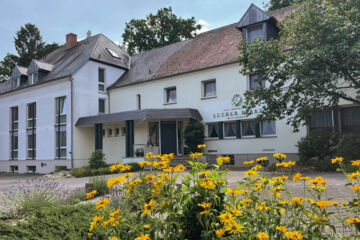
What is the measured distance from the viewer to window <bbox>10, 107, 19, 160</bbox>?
1034 inches

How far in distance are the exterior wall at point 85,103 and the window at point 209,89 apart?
28.6 feet

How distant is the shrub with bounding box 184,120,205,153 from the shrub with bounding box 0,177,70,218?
1223cm

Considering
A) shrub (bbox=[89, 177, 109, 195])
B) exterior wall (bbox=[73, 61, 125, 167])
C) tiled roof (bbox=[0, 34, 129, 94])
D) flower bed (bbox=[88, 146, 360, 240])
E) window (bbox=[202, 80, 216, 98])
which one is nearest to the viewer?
flower bed (bbox=[88, 146, 360, 240])

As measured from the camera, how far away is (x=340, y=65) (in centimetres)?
1088

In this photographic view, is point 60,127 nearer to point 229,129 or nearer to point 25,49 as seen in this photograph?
point 229,129

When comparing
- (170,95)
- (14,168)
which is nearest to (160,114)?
(170,95)

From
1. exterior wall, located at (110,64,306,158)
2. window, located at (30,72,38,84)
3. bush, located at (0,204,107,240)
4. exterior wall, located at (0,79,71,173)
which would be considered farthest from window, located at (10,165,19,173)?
bush, located at (0,204,107,240)

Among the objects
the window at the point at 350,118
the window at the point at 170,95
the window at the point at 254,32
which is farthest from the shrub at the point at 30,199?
the window at the point at 254,32

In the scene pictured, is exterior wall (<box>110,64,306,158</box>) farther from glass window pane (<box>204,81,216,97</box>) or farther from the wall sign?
glass window pane (<box>204,81,216,97</box>)

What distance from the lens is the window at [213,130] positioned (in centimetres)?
1902

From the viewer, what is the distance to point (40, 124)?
24047 millimetres

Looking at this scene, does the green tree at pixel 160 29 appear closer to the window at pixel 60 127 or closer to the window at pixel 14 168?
the window at pixel 60 127

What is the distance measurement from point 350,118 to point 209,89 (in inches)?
325

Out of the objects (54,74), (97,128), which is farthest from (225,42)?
(54,74)
